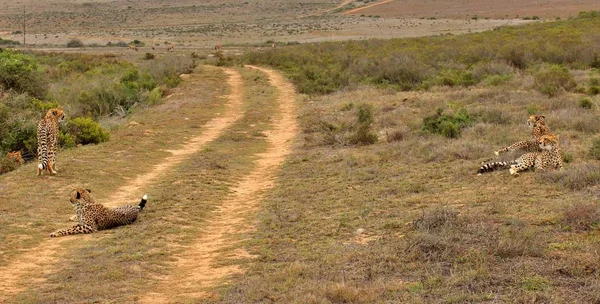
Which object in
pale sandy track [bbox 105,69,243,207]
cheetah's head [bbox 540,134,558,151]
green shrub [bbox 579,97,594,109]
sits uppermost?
cheetah's head [bbox 540,134,558,151]

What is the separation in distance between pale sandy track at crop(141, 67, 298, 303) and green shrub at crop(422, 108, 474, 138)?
3.72m

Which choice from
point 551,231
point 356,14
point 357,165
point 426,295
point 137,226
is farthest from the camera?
point 356,14

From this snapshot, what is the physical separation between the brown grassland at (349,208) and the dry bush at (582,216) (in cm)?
2

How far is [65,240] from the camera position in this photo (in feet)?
33.3

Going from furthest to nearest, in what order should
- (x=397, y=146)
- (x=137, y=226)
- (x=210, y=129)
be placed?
(x=210, y=129) < (x=397, y=146) < (x=137, y=226)

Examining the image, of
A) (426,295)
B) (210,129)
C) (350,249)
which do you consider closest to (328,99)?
(210,129)

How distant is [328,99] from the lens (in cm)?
2825

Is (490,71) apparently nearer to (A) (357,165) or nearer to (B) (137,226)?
(A) (357,165)

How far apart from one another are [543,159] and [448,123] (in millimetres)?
5082

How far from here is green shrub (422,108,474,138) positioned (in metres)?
16.4

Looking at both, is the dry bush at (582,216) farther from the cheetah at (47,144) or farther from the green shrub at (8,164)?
the green shrub at (8,164)

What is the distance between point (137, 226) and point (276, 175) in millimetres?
4999

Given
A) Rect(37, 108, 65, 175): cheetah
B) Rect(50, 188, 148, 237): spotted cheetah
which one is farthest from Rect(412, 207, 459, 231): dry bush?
Rect(37, 108, 65, 175): cheetah

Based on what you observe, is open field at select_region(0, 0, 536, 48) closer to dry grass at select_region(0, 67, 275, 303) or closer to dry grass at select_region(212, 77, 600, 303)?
dry grass at select_region(0, 67, 275, 303)
